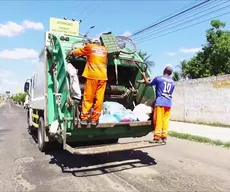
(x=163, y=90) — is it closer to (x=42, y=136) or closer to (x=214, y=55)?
(x=42, y=136)

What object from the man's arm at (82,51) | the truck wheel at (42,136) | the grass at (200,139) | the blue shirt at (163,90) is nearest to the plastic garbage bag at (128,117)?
the blue shirt at (163,90)

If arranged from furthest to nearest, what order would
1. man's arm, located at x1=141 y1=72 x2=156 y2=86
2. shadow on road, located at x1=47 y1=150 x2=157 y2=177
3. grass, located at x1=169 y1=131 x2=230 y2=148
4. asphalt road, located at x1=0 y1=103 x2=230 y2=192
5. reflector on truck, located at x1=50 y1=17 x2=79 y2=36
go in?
reflector on truck, located at x1=50 y1=17 x2=79 y2=36
grass, located at x1=169 y1=131 x2=230 y2=148
man's arm, located at x1=141 y1=72 x2=156 y2=86
shadow on road, located at x1=47 y1=150 x2=157 y2=177
asphalt road, located at x1=0 y1=103 x2=230 y2=192

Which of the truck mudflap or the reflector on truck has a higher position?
the reflector on truck

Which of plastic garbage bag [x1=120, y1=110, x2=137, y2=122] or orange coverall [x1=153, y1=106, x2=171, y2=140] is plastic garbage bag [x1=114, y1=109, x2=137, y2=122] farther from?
→ orange coverall [x1=153, y1=106, x2=171, y2=140]

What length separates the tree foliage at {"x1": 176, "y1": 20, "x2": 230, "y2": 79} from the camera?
20.0 meters

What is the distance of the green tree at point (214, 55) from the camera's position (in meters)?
20.0

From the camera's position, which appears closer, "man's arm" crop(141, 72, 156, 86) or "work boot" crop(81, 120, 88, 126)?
"work boot" crop(81, 120, 88, 126)

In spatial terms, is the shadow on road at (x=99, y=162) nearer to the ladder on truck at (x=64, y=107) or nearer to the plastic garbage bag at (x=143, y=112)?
the ladder on truck at (x=64, y=107)

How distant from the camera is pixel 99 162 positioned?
5.71 meters

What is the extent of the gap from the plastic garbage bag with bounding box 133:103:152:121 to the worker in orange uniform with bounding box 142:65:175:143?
26 cm

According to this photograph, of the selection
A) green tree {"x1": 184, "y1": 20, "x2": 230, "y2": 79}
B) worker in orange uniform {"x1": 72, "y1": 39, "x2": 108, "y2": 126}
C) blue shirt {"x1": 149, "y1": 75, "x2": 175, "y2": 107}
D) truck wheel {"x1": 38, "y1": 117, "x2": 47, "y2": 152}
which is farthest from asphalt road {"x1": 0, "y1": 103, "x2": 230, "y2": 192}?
green tree {"x1": 184, "y1": 20, "x2": 230, "y2": 79}

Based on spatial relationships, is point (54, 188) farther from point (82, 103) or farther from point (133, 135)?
point (133, 135)

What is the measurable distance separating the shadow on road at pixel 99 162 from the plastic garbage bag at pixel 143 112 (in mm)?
913

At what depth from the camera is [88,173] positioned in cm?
498
